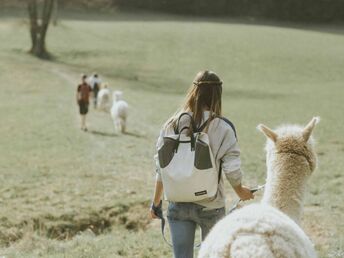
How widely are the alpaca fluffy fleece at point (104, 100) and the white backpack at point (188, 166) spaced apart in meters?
20.0

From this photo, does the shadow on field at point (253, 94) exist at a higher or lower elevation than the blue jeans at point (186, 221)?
lower

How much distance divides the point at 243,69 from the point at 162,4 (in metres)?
27.8

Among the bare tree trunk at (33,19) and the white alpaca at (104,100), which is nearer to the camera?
the white alpaca at (104,100)

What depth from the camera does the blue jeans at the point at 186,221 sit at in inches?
173

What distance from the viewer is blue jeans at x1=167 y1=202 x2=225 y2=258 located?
4.38 metres

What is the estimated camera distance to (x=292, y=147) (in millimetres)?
4320

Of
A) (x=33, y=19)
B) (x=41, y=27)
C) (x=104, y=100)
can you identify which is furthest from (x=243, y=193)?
(x=33, y=19)

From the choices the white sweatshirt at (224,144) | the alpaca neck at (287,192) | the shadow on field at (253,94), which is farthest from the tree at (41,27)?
the alpaca neck at (287,192)

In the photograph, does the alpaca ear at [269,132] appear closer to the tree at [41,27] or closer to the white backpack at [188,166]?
the white backpack at [188,166]

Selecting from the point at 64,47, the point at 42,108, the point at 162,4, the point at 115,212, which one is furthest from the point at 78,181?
the point at 162,4

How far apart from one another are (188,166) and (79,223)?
17.0ft

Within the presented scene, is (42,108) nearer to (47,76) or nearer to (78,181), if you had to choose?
(47,76)

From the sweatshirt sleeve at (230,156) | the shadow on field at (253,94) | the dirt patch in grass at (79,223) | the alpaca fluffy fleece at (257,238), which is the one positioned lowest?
the shadow on field at (253,94)

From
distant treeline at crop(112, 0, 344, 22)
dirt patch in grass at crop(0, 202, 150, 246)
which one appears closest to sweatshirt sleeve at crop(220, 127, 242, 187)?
dirt patch in grass at crop(0, 202, 150, 246)
